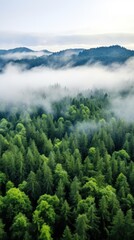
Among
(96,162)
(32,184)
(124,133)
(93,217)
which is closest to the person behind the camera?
(93,217)

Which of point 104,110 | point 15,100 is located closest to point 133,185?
point 104,110

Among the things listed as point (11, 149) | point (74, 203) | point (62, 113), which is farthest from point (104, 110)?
point (74, 203)

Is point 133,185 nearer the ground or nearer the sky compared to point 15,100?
nearer the ground

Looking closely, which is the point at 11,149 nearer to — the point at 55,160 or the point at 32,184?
the point at 55,160

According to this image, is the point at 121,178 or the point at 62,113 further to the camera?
the point at 62,113

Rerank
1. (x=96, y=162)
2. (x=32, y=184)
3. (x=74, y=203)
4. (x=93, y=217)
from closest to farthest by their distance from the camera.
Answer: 1. (x=93, y=217)
2. (x=74, y=203)
3. (x=32, y=184)
4. (x=96, y=162)

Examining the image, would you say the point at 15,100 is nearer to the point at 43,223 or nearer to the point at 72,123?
the point at 72,123
